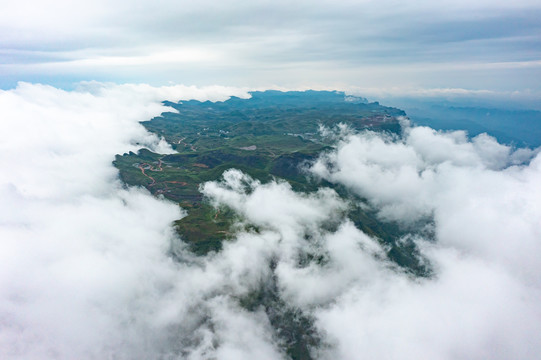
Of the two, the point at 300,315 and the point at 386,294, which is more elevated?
the point at 386,294

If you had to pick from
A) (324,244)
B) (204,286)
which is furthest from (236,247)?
(324,244)

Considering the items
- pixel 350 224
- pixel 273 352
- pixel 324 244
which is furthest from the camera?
pixel 350 224

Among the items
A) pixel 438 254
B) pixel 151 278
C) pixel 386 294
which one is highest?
pixel 151 278

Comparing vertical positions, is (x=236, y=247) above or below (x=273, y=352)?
above

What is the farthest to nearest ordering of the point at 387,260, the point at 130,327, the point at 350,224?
1. the point at 350,224
2. the point at 387,260
3. the point at 130,327

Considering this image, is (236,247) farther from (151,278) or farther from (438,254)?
(438,254)

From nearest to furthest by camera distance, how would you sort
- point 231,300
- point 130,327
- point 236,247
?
point 130,327 < point 231,300 < point 236,247

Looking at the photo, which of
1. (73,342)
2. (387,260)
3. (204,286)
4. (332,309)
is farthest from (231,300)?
(387,260)

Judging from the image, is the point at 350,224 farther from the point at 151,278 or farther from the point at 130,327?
the point at 130,327

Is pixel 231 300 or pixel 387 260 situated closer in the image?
pixel 231 300
